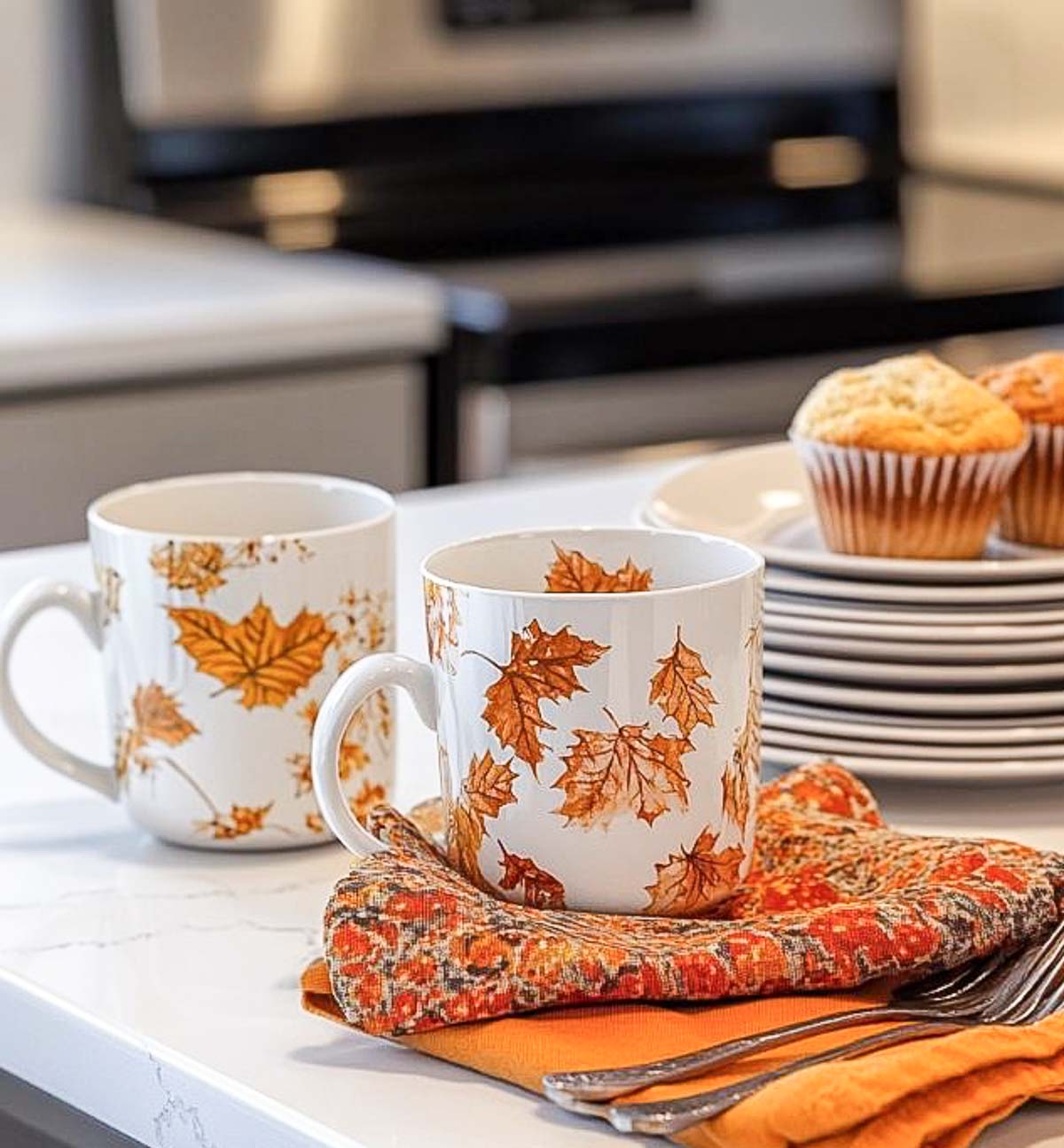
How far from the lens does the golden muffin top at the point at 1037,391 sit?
1.07 metres

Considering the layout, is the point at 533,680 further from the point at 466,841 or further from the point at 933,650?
the point at 933,650

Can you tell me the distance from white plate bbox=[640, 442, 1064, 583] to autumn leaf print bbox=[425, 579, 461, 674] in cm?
25

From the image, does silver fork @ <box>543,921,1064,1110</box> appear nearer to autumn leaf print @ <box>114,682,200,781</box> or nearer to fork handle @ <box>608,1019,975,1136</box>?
fork handle @ <box>608,1019,975,1136</box>

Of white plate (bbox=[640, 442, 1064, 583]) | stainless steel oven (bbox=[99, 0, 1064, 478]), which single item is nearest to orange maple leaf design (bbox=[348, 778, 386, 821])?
white plate (bbox=[640, 442, 1064, 583])

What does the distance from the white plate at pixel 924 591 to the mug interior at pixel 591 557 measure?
0.16 metres

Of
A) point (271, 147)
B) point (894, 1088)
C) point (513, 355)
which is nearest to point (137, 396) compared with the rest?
point (513, 355)

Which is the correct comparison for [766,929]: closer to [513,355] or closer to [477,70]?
[513,355]

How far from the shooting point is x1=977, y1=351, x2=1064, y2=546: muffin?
3.42 ft

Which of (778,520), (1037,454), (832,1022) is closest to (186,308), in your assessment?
(778,520)

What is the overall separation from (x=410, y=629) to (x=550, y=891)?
405mm

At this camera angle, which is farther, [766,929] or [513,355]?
[513,355]

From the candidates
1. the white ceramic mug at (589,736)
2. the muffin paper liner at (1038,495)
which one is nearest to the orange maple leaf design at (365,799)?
the white ceramic mug at (589,736)

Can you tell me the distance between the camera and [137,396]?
2098mm

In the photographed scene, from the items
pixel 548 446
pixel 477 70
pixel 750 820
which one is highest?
pixel 477 70
